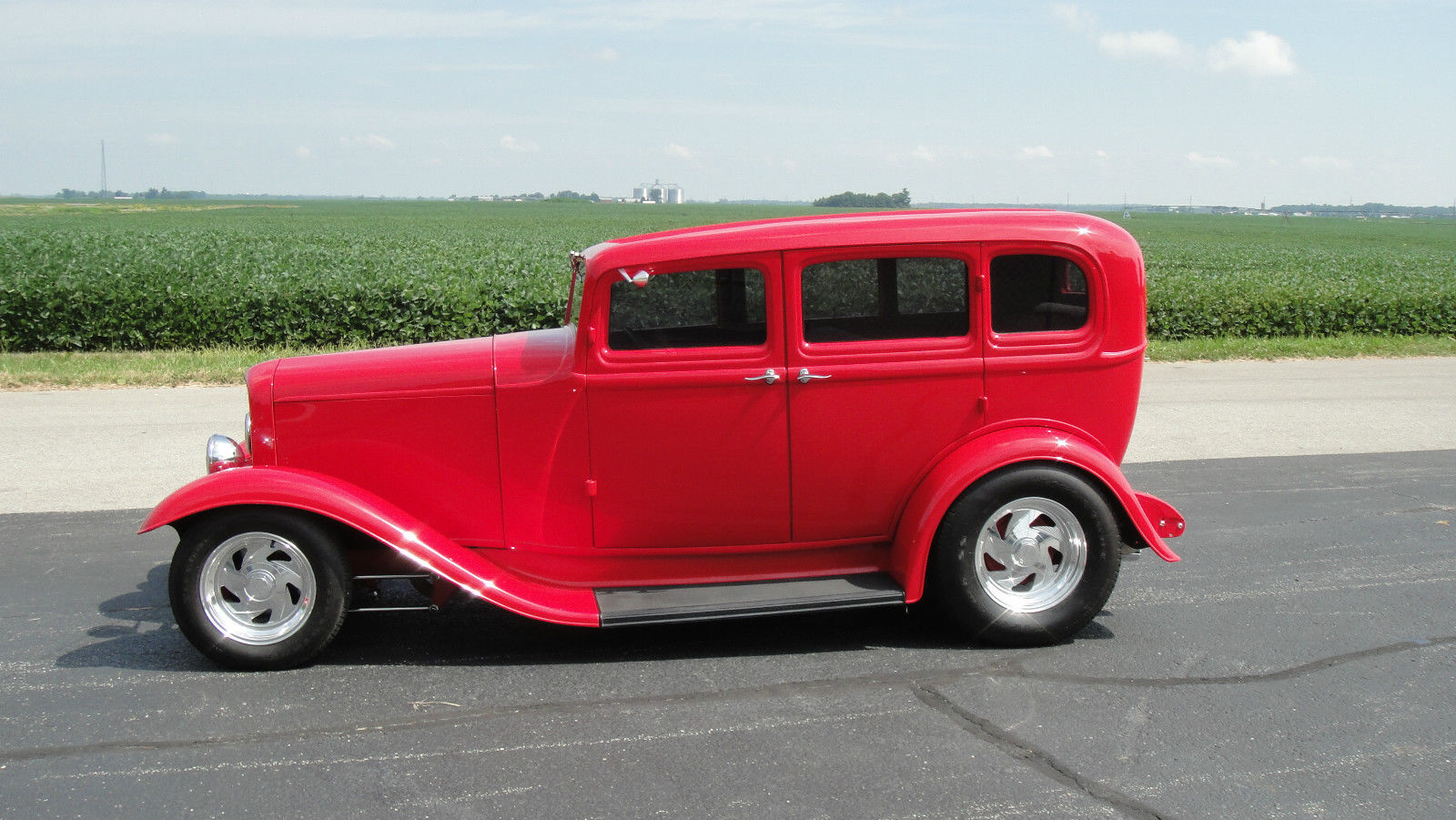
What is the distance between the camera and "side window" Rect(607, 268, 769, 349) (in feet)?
15.0

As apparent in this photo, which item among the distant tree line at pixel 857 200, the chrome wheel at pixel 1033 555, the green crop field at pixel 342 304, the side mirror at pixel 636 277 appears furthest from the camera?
the distant tree line at pixel 857 200

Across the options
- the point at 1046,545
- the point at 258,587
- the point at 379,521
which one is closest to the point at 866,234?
the point at 1046,545

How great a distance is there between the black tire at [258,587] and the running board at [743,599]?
3.64 feet

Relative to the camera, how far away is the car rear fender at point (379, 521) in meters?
4.29

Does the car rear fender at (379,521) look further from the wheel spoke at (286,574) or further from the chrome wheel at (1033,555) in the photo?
the chrome wheel at (1033,555)

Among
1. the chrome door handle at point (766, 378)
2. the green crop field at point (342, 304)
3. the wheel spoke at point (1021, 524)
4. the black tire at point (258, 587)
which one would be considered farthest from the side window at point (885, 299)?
the green crop field at point (342, 304)

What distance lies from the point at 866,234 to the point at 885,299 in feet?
Result: 0.94

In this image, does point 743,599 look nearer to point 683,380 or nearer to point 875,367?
point 683,380

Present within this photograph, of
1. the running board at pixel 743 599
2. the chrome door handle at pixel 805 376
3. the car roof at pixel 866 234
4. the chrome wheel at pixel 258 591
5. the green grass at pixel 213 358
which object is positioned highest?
the car roof at pixel 866 234

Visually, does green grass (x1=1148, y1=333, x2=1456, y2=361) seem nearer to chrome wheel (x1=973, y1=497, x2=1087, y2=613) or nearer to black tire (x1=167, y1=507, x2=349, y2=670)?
chrome wheel (x1=973, y1=497, x2=1087, y2=613)

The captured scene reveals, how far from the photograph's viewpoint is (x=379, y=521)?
4395 mm

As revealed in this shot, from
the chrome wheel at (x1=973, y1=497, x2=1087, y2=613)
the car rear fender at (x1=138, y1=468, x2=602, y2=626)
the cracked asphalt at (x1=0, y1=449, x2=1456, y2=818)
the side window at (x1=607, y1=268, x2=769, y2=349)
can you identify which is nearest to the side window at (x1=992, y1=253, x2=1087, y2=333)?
the chrome wheel at (x1=973, y1=497, x2=1087, y2=613)

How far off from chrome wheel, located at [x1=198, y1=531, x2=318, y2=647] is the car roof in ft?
5.59

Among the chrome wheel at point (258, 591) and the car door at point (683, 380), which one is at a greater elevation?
the car door at point (683, 380)
